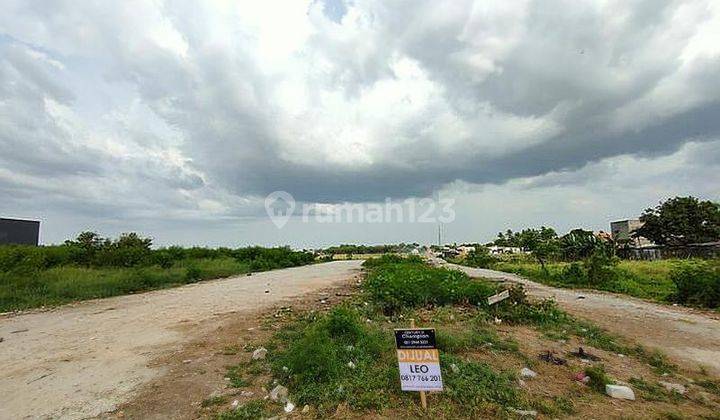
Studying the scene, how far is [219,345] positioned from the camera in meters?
6.24

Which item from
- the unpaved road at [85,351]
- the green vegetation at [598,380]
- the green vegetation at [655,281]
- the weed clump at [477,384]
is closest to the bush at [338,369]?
the weed clump at [477,384]

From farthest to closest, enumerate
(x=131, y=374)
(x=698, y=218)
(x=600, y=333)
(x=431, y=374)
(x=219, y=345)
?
(x=698, y=218) → (x=600, y=333) → (x=219, y=345) → (x=131, y=374) → (x=431, y=374)

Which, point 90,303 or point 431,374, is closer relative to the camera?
point 431,374

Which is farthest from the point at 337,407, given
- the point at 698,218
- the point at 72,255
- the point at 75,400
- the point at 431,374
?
the point at 698,218

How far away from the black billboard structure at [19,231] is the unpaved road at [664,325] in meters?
35.6

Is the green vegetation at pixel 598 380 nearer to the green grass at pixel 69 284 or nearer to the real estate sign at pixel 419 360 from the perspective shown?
the real estate sign at pixel 419 360

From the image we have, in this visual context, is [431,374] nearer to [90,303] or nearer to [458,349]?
[458,349]

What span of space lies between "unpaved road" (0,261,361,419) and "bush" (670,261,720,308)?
1225 cm

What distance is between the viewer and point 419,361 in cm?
360

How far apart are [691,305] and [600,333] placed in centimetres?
643

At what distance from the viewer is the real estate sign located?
3.53 metres

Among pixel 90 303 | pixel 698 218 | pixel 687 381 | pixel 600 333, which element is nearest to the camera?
pixel 687 381

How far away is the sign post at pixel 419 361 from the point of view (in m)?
3.53

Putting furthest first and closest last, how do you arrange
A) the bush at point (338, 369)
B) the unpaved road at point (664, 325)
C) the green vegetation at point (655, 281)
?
the green vegetation at point (655, 281) < the unpaved road at point (664, 325) < the bush at point (338, 369)
